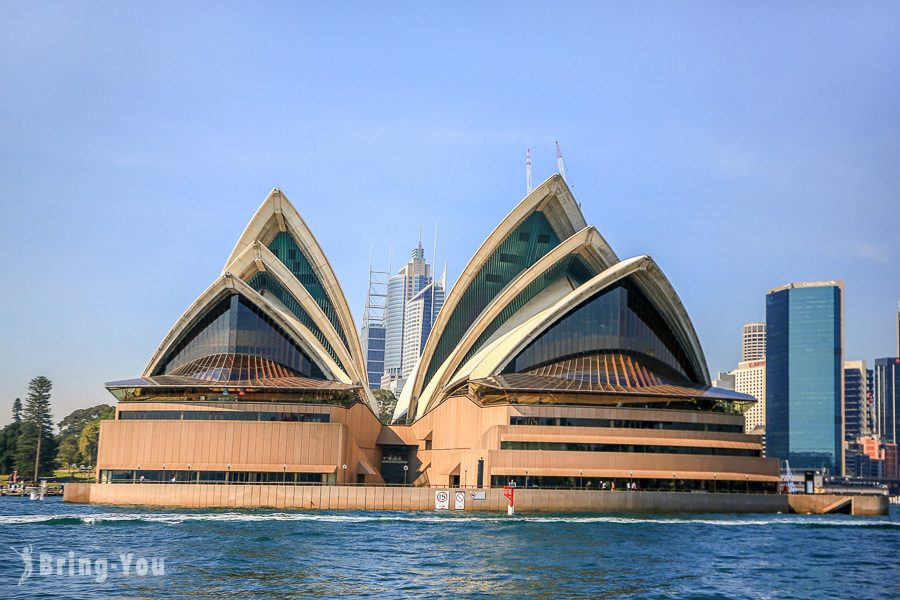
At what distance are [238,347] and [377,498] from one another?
20025 millimetres

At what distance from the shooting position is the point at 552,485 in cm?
6869

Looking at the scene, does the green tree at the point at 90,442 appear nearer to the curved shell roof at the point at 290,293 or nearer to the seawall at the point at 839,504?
the curved shell roof at the point at 290,293

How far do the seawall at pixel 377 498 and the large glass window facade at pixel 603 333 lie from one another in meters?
12.6

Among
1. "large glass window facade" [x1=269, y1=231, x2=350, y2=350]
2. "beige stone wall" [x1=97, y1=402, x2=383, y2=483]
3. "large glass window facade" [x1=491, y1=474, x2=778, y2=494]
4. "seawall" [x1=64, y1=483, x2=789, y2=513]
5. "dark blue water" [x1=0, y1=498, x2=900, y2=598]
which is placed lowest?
"dark blue water" [x1=0, y1=498, x2=900, y2=598]

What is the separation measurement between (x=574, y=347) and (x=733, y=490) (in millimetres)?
15581

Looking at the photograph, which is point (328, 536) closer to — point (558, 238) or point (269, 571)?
point (269, 571)

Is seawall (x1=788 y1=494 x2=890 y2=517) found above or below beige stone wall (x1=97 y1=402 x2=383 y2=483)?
below

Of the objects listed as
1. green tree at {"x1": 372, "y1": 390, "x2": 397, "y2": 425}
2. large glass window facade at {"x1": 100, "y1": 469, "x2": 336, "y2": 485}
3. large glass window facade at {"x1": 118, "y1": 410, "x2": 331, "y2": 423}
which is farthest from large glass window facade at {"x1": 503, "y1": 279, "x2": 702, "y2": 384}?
green tree at {"x1": 372, "y1": 390, "x2": 397, "y2": 425}

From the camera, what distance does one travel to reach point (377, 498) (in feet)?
214

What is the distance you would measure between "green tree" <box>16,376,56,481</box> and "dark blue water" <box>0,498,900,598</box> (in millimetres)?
53857

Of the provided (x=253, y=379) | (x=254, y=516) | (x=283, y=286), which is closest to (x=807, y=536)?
(x=254, y=516)

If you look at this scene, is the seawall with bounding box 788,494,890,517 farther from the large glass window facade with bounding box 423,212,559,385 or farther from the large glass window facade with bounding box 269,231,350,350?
the large glass window facade with bounding box 269,231,350,350

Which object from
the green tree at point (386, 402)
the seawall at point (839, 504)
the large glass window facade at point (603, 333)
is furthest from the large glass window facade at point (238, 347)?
the green tree at point (386, 402)

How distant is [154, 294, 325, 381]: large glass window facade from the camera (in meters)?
77.9
